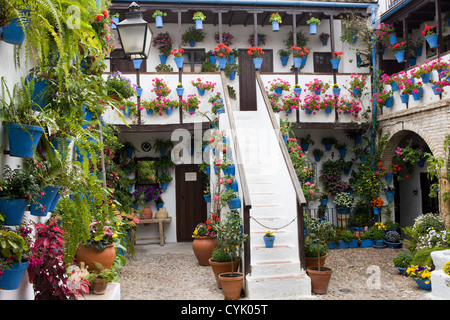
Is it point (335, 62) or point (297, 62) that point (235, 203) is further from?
point (335, 62)

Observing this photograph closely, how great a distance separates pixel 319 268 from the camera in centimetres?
650

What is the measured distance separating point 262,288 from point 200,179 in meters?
5.66

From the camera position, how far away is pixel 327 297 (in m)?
6.36

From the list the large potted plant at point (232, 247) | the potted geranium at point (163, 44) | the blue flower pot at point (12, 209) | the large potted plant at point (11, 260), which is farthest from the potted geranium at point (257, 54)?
the large potted plant at point (11, 260)

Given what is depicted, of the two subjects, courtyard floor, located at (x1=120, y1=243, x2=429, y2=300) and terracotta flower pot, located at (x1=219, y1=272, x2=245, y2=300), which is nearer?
terracotta flower pot, located at (x1=219, y1=272, x2=245, y2=300)

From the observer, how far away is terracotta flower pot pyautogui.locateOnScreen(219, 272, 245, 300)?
20.4ft

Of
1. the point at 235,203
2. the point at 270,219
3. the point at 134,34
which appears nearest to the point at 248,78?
the point at 270,219

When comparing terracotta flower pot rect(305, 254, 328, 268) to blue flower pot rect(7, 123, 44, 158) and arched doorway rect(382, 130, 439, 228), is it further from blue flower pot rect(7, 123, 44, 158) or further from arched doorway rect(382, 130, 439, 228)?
blue flower pot rect(7, 123, 44, 158)

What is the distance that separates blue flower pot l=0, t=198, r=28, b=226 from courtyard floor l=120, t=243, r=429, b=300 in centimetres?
403

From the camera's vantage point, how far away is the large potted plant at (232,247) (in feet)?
20.5

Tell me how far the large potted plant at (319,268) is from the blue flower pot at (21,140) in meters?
4.79

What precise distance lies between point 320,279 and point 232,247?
1.42 meters

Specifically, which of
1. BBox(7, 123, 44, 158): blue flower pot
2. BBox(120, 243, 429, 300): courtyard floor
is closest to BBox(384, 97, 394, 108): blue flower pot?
BBox(120, 243, 429, 300): courtyard floor
